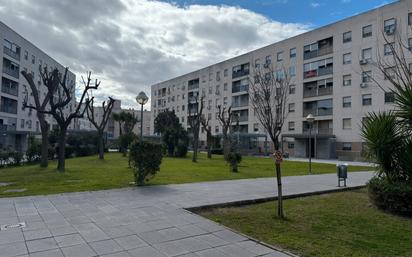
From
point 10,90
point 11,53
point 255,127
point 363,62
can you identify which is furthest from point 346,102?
point 11,53

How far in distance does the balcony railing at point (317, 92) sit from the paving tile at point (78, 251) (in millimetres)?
41181

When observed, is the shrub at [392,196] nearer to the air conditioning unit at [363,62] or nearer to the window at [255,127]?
the air conditioning unit at [363,62]

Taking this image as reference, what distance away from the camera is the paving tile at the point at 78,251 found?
440cm

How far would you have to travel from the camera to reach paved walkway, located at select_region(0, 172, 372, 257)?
15.1 feet

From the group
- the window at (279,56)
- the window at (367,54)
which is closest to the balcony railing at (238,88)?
the window at (279,56)

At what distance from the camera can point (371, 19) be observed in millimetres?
36656

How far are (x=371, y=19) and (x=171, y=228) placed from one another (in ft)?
130

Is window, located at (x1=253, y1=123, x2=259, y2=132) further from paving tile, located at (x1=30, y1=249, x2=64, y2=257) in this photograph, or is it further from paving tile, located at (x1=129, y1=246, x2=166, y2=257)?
paving tile, located at (x1=30, y1=249, x2=64, y2=257)

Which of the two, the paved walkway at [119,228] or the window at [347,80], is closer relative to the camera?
the paved walkway at [119,228]

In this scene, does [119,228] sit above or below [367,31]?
below

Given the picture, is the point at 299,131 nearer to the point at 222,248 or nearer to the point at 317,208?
A: the point at 317,208

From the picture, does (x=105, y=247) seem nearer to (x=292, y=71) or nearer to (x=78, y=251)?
(x=78, y=251)

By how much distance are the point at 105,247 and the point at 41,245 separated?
0.98 meters

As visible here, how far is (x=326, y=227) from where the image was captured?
6.08 m
